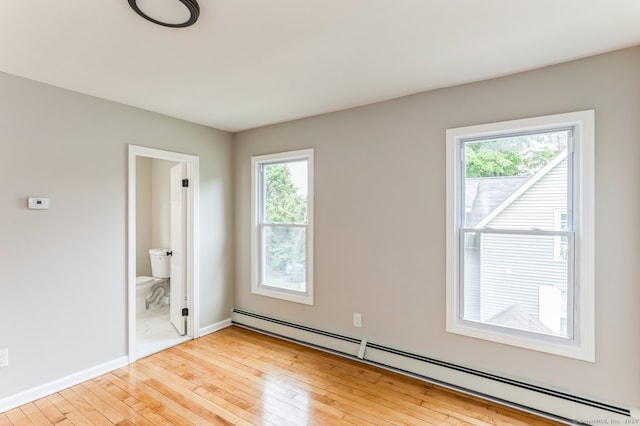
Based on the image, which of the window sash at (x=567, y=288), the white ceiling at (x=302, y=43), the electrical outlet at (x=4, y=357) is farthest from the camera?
the electrical outlet at (x=4, y=357)

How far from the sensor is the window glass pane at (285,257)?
12.2ft

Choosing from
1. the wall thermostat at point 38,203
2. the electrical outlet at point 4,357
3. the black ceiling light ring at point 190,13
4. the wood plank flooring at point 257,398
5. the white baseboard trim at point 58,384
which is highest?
the black ceiling light ring at point 190,13

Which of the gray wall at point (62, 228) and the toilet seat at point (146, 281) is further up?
the gray wall at point (62, 228)

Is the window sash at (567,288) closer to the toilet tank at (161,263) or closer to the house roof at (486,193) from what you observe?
the house roof at (486,193)

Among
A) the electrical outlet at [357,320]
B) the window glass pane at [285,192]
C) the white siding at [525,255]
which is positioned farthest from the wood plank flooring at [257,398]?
the window glass pane at [285,192]

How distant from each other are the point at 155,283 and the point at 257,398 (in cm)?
292

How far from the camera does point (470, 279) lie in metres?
2.69

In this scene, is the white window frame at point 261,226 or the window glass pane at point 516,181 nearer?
the window glass pane at point 516,181

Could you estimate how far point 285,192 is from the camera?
3879mm

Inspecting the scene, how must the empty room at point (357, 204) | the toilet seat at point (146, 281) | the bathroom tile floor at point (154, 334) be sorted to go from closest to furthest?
1. the empty room at point (357, 204)
2. the bathroom tile floor at point (154, 334)
3. the toilet seat at point (146, 281)

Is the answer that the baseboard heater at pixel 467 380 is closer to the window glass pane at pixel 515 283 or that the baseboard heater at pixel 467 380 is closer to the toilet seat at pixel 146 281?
the window glass pane at pixel 515 283

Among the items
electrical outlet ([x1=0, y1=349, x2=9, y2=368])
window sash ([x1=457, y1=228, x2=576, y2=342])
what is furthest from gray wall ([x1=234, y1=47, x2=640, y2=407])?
electrical outlet ([x1=0, y1=349, x2=9, y2=368])

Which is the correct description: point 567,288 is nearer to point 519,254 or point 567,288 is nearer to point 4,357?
point 519,254

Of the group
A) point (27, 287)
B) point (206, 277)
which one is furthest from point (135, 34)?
point (206, 277)
